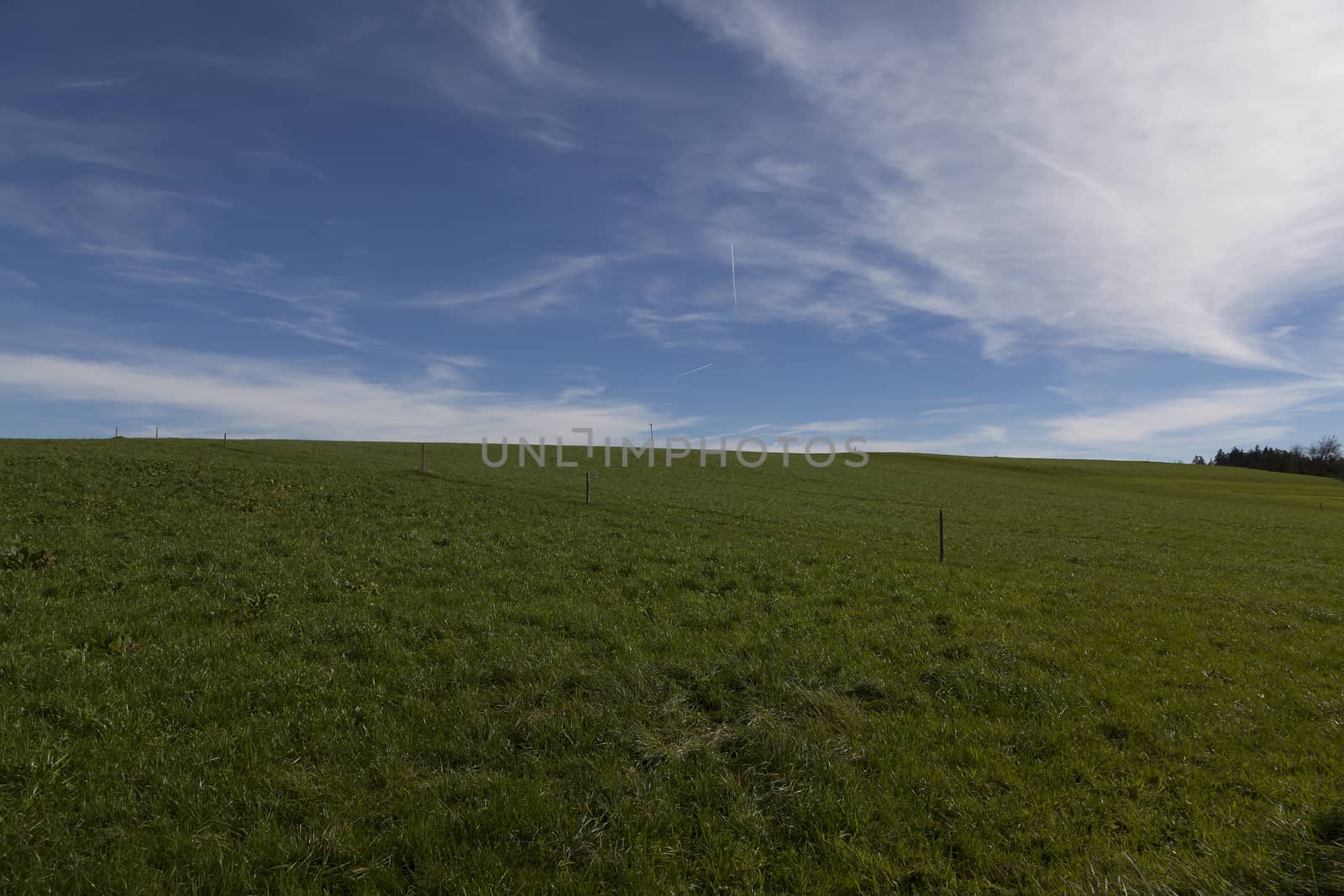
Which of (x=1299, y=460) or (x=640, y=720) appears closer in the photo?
(x=640, y=720)

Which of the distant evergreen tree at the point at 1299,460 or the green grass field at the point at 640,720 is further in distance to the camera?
the distant evergreen tree at the point at 1299,460

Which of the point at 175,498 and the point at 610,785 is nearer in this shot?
the point at 610,785

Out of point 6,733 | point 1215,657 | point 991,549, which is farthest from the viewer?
point 991,549

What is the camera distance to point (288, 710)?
340 inches

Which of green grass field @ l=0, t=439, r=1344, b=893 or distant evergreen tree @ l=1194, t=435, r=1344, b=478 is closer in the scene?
green grass field @ l=0, t=439, r=1344, b=893

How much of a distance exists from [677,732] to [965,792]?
3.35 metres

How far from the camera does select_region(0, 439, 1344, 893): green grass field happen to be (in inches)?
234

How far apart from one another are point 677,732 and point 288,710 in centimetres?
515

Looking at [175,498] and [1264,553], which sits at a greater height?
[175,498]

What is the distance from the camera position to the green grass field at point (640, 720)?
5.94 m

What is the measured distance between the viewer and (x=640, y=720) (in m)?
8.64

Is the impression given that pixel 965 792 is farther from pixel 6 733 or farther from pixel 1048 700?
pixel 6 733

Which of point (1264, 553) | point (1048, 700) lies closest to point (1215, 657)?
point (1048, 700)

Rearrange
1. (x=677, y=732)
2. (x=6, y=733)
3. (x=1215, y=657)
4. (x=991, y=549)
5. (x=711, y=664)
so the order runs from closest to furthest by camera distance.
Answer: (x=6, y=733)
(x=677, y=732)
(x=711, y=664)
(x=1215, y=657)
(x=991, y=549)
